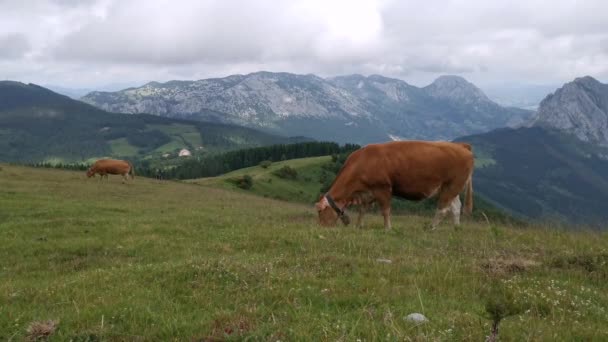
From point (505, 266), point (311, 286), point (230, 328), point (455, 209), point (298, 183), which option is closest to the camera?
point (230, 328)

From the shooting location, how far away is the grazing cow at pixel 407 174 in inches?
669

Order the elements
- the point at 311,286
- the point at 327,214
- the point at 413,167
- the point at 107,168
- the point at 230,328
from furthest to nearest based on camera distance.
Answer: the point at 107,168 → the point at 327,214 → the point at 413,167 → the point at 311,286 → the point at 230,328

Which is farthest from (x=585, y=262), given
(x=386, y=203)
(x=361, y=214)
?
(x=361, y=214)

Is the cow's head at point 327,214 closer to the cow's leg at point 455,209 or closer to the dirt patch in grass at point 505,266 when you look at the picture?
the cow's leg at point 455,209

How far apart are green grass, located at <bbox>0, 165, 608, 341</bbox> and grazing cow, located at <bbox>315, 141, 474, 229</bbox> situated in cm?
196

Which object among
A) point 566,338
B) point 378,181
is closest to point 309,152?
point 378,181

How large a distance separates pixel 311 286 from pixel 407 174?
31.6 ft

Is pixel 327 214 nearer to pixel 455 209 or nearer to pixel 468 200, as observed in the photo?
pixel 455 209

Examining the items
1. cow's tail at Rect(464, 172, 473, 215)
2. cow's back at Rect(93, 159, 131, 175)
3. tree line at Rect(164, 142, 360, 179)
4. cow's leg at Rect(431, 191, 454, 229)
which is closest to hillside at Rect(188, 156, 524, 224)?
cow's back at Rect(93, 159, 131, 175)

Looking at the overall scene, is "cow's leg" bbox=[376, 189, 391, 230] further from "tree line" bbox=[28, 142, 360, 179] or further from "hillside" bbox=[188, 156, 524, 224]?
"tree line" bbox=[28, 142, 360, 179]

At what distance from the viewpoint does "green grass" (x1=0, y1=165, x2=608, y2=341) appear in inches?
248

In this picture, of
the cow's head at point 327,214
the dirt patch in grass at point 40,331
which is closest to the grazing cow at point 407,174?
the cow's head at point 327,214

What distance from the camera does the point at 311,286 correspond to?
27.0 ft

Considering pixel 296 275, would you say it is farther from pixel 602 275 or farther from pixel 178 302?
pixel 602 275
